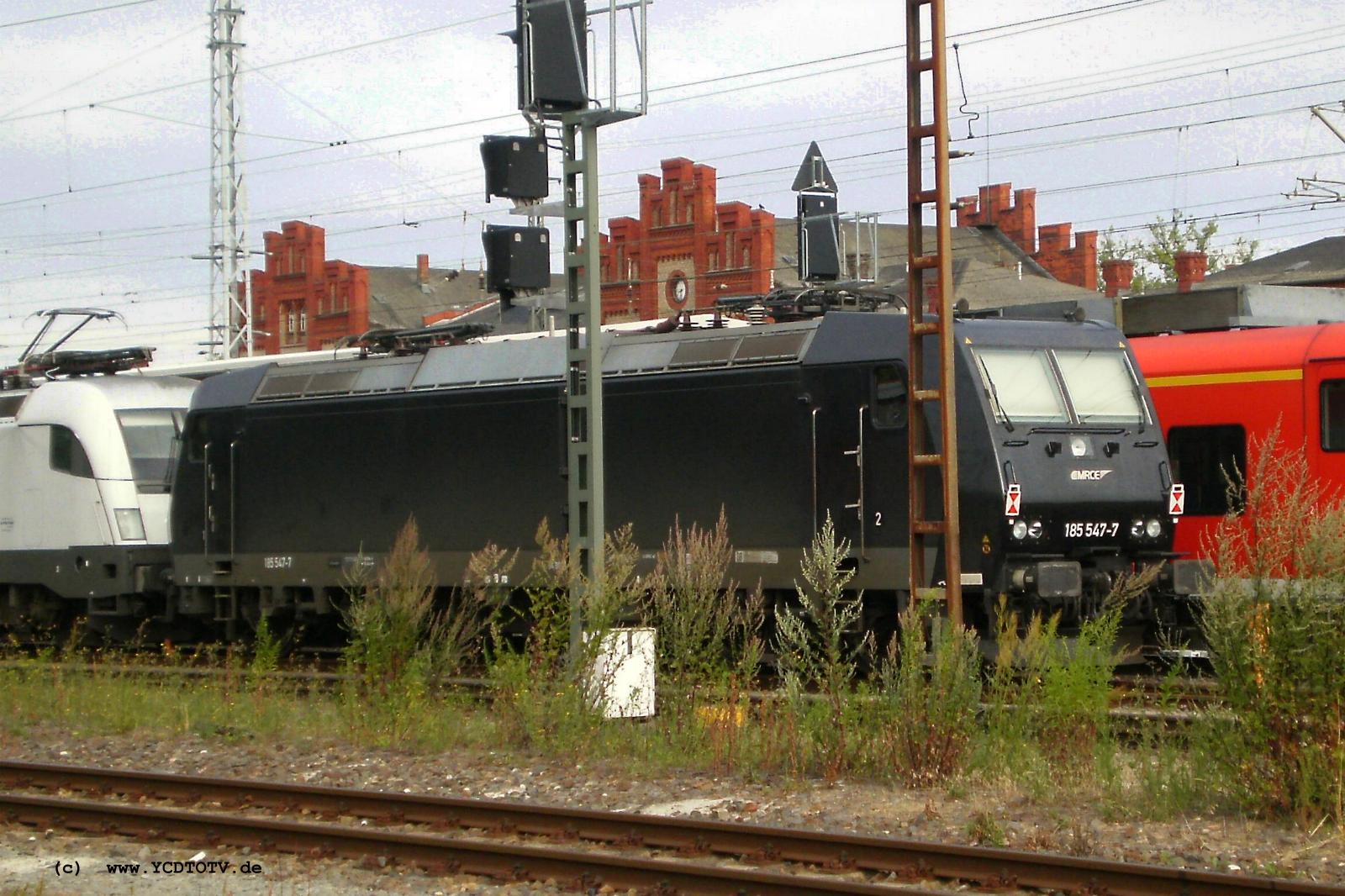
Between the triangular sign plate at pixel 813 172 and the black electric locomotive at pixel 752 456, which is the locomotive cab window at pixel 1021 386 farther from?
the triangular sign plate at pixel 813 172

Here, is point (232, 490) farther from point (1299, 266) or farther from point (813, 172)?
point (1299, 266)

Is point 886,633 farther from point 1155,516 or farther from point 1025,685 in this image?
point 1025,685

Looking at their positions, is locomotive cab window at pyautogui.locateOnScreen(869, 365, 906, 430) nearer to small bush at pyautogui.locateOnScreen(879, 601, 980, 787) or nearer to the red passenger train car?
the red passenger train car

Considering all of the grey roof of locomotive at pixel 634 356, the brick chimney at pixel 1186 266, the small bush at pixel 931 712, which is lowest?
the small bush at pixel 931 712

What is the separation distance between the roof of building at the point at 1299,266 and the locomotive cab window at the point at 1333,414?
2832 centimetres

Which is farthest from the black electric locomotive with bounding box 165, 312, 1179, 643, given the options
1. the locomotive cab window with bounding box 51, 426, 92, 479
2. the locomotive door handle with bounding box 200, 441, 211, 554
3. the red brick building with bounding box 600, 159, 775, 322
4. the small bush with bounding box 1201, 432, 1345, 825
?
the red brick building with bounding box 600, 159, 775, 322

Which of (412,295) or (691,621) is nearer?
(691,621)

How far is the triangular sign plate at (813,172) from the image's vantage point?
28938 mm

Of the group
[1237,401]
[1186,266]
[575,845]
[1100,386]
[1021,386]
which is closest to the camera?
[575,845]

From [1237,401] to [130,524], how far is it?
12.9 metres

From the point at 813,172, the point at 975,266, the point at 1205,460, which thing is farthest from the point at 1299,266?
the point at 1205,460

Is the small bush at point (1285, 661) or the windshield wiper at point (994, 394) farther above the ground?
the windshield wiper at point (994, 394)

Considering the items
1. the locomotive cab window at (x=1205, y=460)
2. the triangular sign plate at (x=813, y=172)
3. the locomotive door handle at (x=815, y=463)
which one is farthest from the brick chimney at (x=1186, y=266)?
the locomotive door handle at (x=815, y=463)

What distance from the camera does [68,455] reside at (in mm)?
20031
